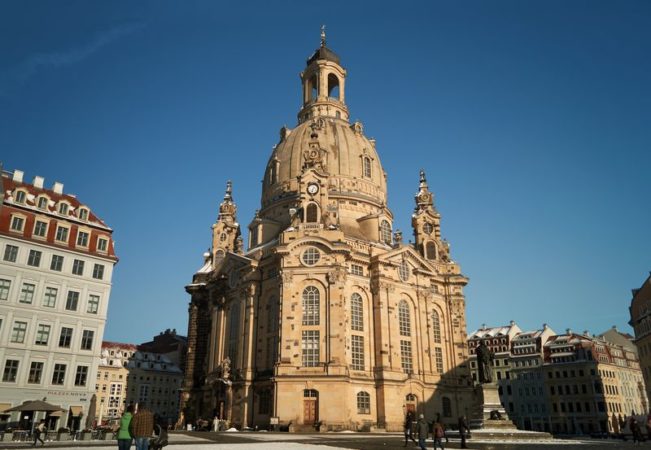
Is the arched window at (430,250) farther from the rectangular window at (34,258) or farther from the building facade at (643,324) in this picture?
the rectangular window at (34,258)

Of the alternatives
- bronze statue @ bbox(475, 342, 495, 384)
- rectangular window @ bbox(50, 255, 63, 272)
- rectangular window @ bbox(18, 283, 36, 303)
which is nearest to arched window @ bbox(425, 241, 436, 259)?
bronze statue @ bbox(475, 342, 495, 384)

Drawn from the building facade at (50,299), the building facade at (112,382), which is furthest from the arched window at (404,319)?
the building facade at (112,382)

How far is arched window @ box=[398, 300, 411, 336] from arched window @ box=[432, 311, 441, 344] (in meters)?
5.35

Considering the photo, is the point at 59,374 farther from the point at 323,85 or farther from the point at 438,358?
the point at 323,85

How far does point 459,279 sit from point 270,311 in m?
27.3

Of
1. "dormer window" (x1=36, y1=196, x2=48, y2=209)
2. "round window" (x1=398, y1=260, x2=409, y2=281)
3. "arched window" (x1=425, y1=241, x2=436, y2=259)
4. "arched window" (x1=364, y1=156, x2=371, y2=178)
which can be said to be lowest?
"round window" (x1=398, y1=260, x2=409, y2=281)

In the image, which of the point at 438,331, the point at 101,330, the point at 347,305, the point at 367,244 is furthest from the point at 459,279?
the point at 101,330

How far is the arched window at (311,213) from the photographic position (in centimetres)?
5972

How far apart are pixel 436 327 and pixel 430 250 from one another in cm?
1180

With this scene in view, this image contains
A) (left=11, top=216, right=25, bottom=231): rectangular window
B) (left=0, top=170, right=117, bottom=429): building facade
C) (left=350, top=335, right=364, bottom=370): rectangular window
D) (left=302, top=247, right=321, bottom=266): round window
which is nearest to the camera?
(left=0, top=170, right=117, bottom=429): building facade

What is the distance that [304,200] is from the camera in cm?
6016

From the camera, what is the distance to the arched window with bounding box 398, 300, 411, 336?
59125 mm

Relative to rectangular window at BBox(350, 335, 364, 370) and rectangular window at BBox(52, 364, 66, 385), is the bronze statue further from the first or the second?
rectangular window at BBox(52, 364, 66, 385)

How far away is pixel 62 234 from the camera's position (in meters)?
46.2
